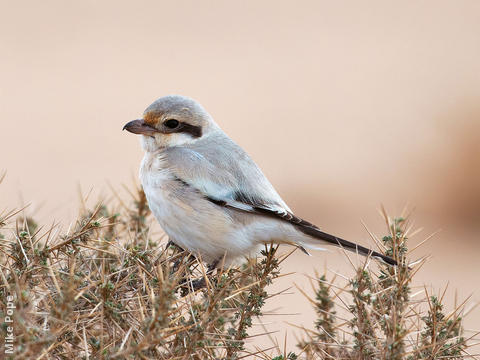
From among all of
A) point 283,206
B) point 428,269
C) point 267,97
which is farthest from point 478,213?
point 283,206

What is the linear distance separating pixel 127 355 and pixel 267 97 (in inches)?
382

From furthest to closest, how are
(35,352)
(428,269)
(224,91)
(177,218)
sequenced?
(224,91)
(428,269)
(177,218)
(35,352)

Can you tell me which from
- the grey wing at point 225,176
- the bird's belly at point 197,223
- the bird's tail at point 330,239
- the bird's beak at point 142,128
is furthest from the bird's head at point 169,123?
the bird's tail at point 330,239

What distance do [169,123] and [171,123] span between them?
Result: 1 centimetres

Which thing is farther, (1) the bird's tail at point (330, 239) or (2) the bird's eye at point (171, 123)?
(2) the bird's eye at point (171, 123)

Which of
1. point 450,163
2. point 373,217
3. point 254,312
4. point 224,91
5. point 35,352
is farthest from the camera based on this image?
point 224,91

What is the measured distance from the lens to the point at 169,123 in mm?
4199

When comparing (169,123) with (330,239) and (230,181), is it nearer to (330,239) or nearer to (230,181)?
(230,181)

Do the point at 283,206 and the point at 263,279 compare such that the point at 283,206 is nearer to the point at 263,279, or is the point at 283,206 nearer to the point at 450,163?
the point at 263,279

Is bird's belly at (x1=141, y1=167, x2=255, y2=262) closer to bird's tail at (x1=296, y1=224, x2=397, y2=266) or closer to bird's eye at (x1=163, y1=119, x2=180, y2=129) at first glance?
bird's tail at (x1=296, y1=224, x2=397, y2=266)

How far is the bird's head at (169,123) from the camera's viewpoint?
4160mm

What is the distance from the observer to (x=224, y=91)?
11.2 meters

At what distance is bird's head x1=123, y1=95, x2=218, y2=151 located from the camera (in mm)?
4160

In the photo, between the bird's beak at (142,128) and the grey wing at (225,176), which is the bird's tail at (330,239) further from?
the bird's beak at (142,128)
